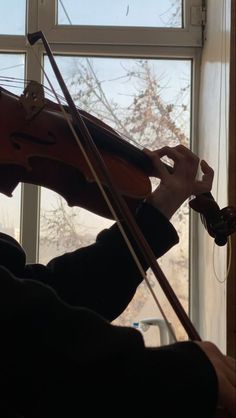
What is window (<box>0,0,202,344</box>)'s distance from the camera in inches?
66.2

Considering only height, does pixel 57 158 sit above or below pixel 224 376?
above

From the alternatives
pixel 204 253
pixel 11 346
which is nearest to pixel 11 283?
pixel 11 346

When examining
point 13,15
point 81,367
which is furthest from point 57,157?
point 13,15

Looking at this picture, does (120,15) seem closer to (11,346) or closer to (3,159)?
(3,159)

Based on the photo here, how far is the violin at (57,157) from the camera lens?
0.80 metres

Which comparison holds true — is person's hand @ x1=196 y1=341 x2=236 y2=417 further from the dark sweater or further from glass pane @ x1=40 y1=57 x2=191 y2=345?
glass pane @ x1=40 y1=57 x2=191 y2=345

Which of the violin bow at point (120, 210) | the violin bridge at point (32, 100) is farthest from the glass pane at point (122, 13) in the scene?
the violin bridge at point (32, 100)

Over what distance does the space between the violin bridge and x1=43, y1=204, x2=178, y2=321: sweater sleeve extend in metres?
0.22

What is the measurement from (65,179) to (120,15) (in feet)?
3.48

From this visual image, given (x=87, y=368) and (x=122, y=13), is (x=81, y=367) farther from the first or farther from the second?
(x=122, y=13)

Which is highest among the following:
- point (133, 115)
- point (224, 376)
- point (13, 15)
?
point (13, 15)

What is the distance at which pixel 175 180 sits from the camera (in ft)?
2.91

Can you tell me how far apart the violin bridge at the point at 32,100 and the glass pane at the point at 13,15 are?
3.16 ft

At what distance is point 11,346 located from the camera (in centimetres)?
44
